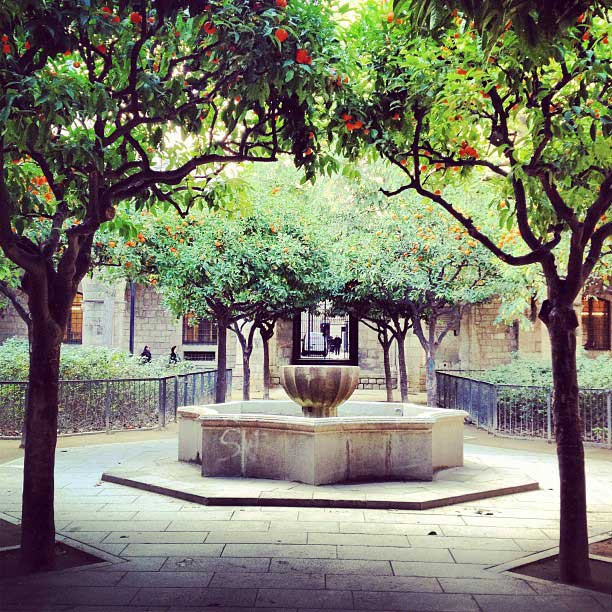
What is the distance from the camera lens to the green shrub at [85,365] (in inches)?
593

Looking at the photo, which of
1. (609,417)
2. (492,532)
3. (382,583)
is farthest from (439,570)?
(609,417)

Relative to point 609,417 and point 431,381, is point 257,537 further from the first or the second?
point 431,381

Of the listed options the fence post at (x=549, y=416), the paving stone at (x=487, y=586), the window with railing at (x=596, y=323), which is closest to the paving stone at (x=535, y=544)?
the paving stone at (x=487, y=586)

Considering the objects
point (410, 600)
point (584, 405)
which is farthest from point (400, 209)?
point (410, 600)

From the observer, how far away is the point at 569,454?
5.26 m

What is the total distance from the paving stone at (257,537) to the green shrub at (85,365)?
31.7 ft

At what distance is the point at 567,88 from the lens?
6.82 m

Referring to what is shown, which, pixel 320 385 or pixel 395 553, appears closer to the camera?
pixel 395 553

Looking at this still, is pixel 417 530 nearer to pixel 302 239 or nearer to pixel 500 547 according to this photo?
pixel 500 547

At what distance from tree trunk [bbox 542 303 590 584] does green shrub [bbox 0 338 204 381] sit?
11997mm

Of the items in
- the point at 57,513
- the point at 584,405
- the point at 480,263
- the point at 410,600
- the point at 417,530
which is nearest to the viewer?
the point at 410,600

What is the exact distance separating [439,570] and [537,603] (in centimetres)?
92

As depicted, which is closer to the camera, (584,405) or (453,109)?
(453,109)

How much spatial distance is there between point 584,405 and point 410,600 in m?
9.79
